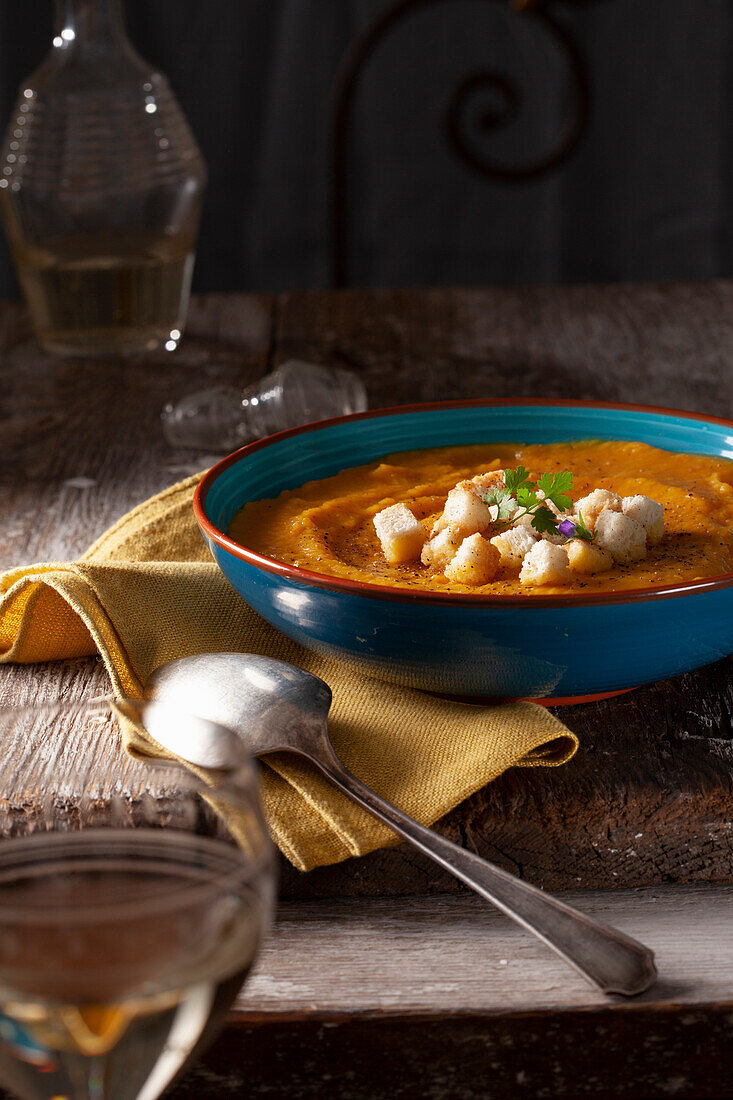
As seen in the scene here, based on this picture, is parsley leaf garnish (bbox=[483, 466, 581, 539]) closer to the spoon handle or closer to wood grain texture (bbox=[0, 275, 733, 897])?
wood grain texture (bbox=[0, 275, 733, 897])

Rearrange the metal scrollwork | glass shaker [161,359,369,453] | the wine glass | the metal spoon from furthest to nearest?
the metal scrollwork
glass shaker [161,359,369,453]
the metal spoon
the wine glass

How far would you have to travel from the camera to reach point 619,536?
946mm

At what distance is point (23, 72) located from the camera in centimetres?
356

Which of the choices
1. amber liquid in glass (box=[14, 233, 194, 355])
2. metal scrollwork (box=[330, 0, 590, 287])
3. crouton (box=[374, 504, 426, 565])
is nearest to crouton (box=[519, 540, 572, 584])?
crouton (box=[374, 504, 426, 565])

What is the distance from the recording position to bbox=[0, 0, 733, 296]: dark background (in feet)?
11.8

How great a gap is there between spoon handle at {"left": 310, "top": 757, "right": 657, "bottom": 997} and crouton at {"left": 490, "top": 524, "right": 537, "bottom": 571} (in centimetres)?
26

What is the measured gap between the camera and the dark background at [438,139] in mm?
3584

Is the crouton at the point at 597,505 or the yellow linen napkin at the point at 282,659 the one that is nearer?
the yellow linen napkin at the point at 282,659

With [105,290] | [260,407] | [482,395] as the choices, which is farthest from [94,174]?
[482,395]

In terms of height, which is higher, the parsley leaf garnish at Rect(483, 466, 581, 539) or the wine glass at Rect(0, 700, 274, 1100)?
Result: the wine glass at Rect(0, 700, 274, 1100)

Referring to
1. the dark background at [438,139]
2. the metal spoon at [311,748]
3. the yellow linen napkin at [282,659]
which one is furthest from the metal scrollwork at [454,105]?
the metal spoon at [311,748]

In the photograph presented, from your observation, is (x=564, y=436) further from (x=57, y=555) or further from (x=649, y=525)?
(x=57, y=555)

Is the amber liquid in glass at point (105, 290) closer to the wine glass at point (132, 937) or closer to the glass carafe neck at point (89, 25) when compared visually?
the glass carafe neck at point (89, 25)

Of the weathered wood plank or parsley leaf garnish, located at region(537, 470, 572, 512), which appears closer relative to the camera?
the weathered wood plank
